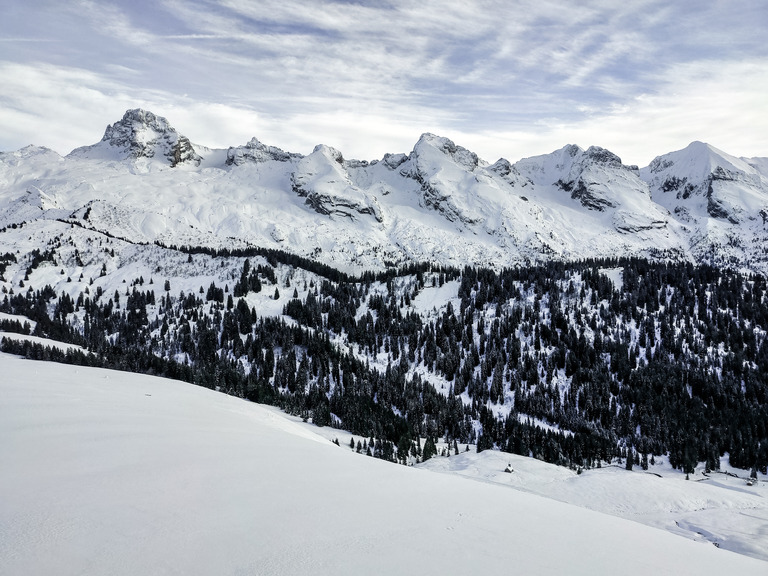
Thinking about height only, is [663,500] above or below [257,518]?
below

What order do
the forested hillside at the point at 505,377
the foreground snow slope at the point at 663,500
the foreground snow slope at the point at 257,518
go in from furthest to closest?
the forested hillside at the point at 505,377 < the foreground snow slope at the point at 663,500 < the foreground snow slope at the point at 257,518

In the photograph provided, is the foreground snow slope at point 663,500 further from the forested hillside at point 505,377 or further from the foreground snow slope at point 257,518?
the forested hillside at point 505,377

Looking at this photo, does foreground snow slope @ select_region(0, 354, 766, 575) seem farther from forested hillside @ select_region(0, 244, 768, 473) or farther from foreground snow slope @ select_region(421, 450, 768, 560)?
forested hillside @ select_region(0, 244, 768, 473)

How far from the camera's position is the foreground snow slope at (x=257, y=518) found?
34.8 ft

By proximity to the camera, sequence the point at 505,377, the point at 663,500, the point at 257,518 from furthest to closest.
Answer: the point at 505,377 → the point at 663,500 → the point at 257,518

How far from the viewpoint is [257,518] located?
42.3 feet

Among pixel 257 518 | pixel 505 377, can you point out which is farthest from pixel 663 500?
pixel 505 377

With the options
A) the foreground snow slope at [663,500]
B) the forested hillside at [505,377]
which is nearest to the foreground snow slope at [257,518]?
the foreground snow slope at [663,500]

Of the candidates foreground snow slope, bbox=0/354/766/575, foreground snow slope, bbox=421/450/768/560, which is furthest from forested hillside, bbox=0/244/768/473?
foreground snow slope, bbox=0/354/766/575

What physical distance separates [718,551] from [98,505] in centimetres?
2130

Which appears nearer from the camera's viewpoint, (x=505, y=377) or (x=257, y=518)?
(x=257, y=518)

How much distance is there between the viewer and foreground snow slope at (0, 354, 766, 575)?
1061 centimetres

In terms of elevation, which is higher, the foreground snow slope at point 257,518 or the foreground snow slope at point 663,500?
the foreground snow slope at point 257,518

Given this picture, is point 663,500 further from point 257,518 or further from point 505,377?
point 505,377
